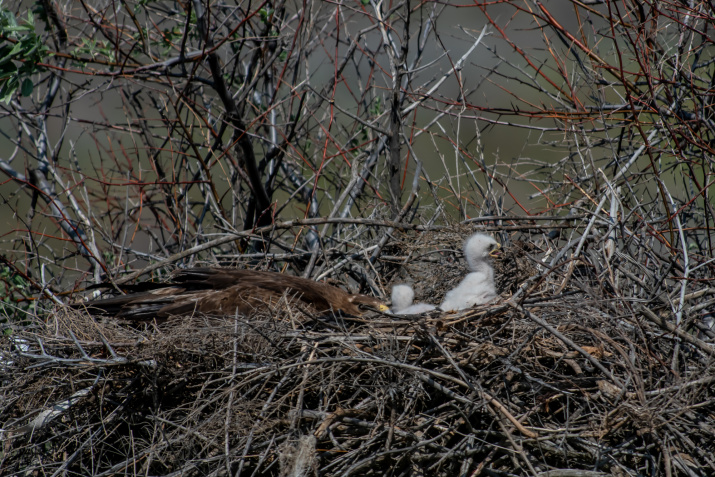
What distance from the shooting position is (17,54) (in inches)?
168

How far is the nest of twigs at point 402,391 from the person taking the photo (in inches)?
124

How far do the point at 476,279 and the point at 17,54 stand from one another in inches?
113

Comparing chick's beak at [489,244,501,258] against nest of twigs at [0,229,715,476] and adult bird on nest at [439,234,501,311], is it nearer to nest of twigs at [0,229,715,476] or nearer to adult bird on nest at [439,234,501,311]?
adult bird on nest at [439,234,501,311]

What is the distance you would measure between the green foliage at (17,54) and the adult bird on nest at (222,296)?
1.32 m

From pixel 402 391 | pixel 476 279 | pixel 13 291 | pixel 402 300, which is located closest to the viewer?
pixel 402 391

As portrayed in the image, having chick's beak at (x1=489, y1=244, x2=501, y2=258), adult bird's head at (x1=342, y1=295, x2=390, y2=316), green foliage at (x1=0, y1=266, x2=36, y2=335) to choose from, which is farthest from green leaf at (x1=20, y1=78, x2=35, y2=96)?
chick's beak at (x1=489, y1=244, x2=501, y2=258)

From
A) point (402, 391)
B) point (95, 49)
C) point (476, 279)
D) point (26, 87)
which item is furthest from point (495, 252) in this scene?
point (95, 49)

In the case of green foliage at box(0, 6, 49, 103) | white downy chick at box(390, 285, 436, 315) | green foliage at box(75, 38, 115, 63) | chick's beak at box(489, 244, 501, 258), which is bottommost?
white downy chick at box(390, 285, 436, 315)

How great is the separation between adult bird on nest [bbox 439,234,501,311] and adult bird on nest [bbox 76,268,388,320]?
1.51ft

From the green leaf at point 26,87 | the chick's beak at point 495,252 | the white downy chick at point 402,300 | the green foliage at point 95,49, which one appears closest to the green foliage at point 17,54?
the green leaf at point 26,87

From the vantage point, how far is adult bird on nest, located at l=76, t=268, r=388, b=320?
4.09 metres

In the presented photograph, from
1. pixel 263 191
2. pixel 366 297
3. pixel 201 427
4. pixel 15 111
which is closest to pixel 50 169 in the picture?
pixel 15 111

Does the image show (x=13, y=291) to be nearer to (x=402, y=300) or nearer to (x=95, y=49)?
(x=95, y=49)

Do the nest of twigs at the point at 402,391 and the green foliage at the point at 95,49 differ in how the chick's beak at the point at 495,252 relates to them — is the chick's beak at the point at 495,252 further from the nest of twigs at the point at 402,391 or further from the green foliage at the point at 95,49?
the green foliage at the point at 95,49
